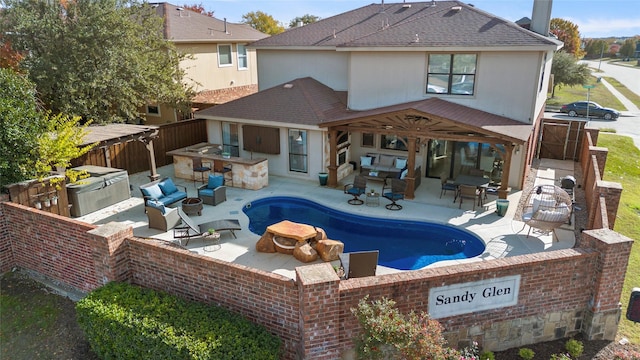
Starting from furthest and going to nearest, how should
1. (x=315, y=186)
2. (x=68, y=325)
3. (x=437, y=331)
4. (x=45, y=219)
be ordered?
(x=315, y=186)
(x=45, y=219)
(x=68, y=325)
(x=437, y=331)

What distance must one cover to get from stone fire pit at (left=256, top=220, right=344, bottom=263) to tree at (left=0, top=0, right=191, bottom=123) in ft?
37.3

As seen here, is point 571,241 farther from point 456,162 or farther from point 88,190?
point 88,190

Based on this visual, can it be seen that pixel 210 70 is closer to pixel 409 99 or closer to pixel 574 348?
pixel 409 99

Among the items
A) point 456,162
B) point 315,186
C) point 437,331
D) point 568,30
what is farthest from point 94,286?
point 568,30

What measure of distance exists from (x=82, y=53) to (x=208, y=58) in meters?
9.97

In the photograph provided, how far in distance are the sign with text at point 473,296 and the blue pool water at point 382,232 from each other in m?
3.69

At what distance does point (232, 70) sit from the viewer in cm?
2895

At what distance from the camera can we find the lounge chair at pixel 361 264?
30.7 feet

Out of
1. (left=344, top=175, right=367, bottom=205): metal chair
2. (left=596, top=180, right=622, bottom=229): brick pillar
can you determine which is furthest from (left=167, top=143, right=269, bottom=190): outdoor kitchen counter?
(left=596, top=180, right=622, bottom=229): brick pillar

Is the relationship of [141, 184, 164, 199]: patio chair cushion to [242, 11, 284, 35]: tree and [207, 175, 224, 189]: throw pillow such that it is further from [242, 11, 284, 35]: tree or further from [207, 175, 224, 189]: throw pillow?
[242, 11, 284, 35]: tree

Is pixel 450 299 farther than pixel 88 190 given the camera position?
No

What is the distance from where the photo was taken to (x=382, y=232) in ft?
44.2

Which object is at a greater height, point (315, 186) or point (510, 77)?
point (510, 77)

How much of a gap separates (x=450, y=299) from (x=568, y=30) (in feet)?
238
